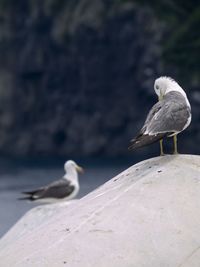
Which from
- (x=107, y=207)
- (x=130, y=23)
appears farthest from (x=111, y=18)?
(x=107, y=207)

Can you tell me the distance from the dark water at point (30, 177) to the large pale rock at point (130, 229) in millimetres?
7828

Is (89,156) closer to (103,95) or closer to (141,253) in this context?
(103,95)

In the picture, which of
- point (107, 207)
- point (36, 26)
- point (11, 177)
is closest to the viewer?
point (107, 207)

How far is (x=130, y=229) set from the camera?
5.93 metres

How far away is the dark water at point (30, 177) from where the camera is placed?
18328 millimetres

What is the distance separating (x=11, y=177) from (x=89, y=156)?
29.9ft

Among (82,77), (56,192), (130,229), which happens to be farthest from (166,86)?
(82,77)

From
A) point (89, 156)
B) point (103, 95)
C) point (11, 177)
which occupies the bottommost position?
point (11, 177)

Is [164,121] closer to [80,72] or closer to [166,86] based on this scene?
[166,86]

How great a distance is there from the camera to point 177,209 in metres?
6.10

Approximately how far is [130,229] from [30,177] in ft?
74.7

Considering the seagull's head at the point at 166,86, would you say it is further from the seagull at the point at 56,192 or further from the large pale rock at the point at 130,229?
the seagull at the point at 56,192

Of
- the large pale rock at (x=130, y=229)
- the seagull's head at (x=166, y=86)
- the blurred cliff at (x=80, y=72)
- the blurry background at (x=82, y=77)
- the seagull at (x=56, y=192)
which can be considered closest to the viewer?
the large pale rock at (x=130, y=229)

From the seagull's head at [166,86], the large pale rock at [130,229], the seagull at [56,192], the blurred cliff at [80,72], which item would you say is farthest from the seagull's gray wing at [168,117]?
the blurred cliff at [80,72]
